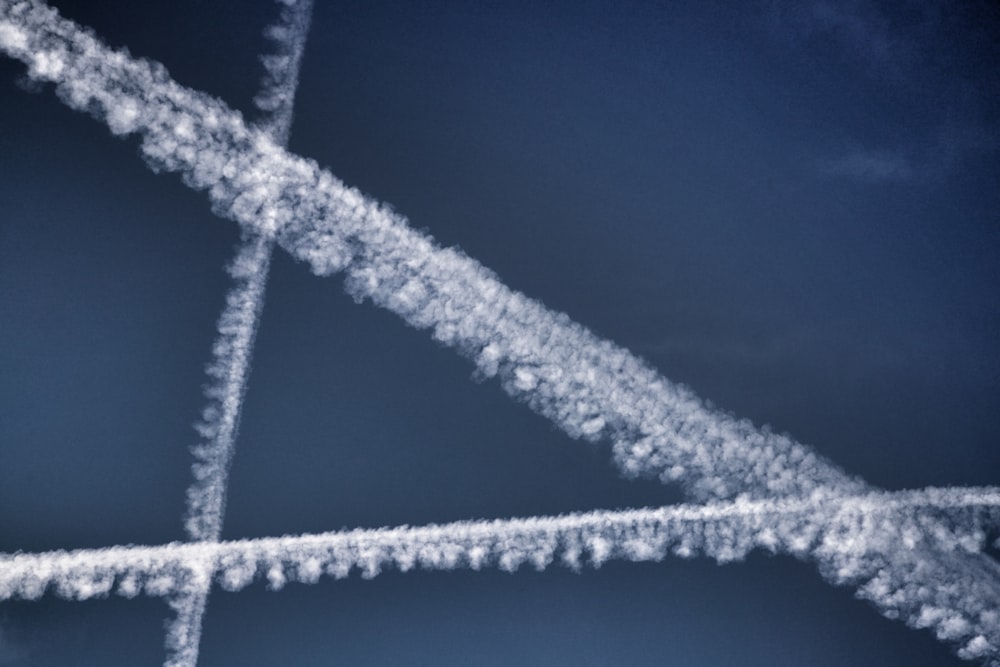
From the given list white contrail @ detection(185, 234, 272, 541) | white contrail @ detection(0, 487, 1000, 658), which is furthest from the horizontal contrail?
white contrail @ detection(185, 234, 272, 541)

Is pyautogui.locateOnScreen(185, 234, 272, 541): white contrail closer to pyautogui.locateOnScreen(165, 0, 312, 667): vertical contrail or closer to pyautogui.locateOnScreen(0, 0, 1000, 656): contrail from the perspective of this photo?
pyautogui.locateOnScreen(165, 0, 312, 667): vertical contrail

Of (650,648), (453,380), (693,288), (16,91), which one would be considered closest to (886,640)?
(650,648)

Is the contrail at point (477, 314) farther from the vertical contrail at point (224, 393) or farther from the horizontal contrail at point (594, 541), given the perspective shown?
the vertical contrail at point (224, 393)

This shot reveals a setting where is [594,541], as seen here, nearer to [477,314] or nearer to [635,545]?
[635,545]

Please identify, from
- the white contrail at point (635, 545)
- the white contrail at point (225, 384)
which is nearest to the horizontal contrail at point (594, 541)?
the white contrail at point (635, 545)

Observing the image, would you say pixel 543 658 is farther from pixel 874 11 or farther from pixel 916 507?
pixel 874 11

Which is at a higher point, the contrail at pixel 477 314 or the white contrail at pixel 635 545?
the contrail at pixel 477 314
